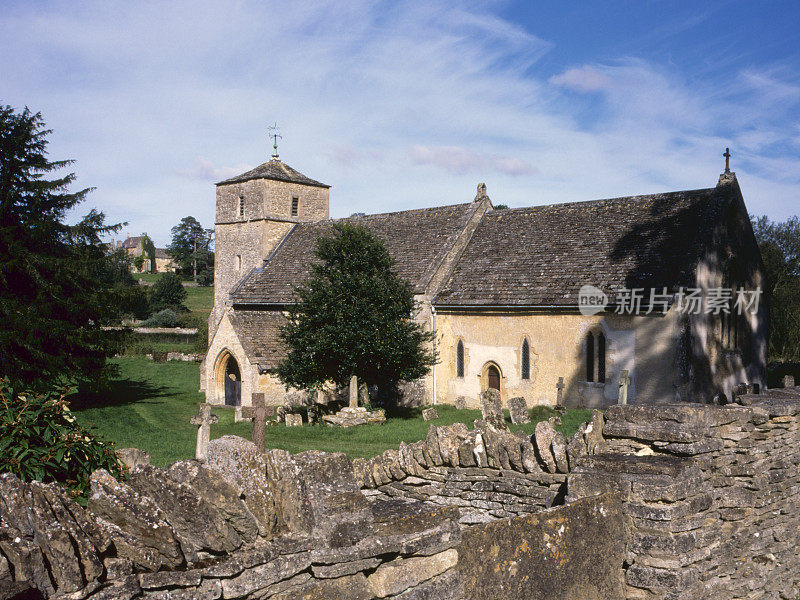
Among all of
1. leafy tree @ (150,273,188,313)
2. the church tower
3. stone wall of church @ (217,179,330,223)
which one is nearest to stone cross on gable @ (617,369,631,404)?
the church tower

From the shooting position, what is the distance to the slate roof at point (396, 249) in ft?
93.6

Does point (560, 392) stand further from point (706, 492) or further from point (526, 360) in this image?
point (706, 492)

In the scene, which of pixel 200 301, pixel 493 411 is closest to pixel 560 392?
Answer: pixel 493 411

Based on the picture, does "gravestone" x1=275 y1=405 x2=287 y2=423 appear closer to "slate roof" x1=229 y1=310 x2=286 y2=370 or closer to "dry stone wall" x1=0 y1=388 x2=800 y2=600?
"slate roof" x1=229 y1=310 x2=286 y2=370

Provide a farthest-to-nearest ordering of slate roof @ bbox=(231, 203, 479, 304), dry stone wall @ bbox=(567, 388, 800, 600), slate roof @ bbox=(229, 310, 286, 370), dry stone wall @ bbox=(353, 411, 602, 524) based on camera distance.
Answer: slate roof @ bbox=(231, 203, 479, 304)
slate roof @ bbox=(229, 310, 286, 370)
dry stone wall @ bbox=(353, 411, 602, 524)
dry stone wall @ bbox=(567, 388, 800, 600)

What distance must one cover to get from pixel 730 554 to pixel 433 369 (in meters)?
20.9

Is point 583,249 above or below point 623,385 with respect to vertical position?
above

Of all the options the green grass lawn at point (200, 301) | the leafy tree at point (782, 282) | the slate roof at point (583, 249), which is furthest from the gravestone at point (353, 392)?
the green grass lawn at point (200, 301)

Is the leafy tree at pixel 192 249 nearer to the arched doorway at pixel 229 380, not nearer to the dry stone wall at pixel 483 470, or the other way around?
the arched doorway at pixel 229 380

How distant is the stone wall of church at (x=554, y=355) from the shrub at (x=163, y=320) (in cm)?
4527

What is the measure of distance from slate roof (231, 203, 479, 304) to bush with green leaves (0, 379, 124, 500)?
2172cm

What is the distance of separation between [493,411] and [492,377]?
10.0 m

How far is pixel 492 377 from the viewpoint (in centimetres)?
2664

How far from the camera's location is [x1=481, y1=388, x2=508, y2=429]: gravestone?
53.3 feet
